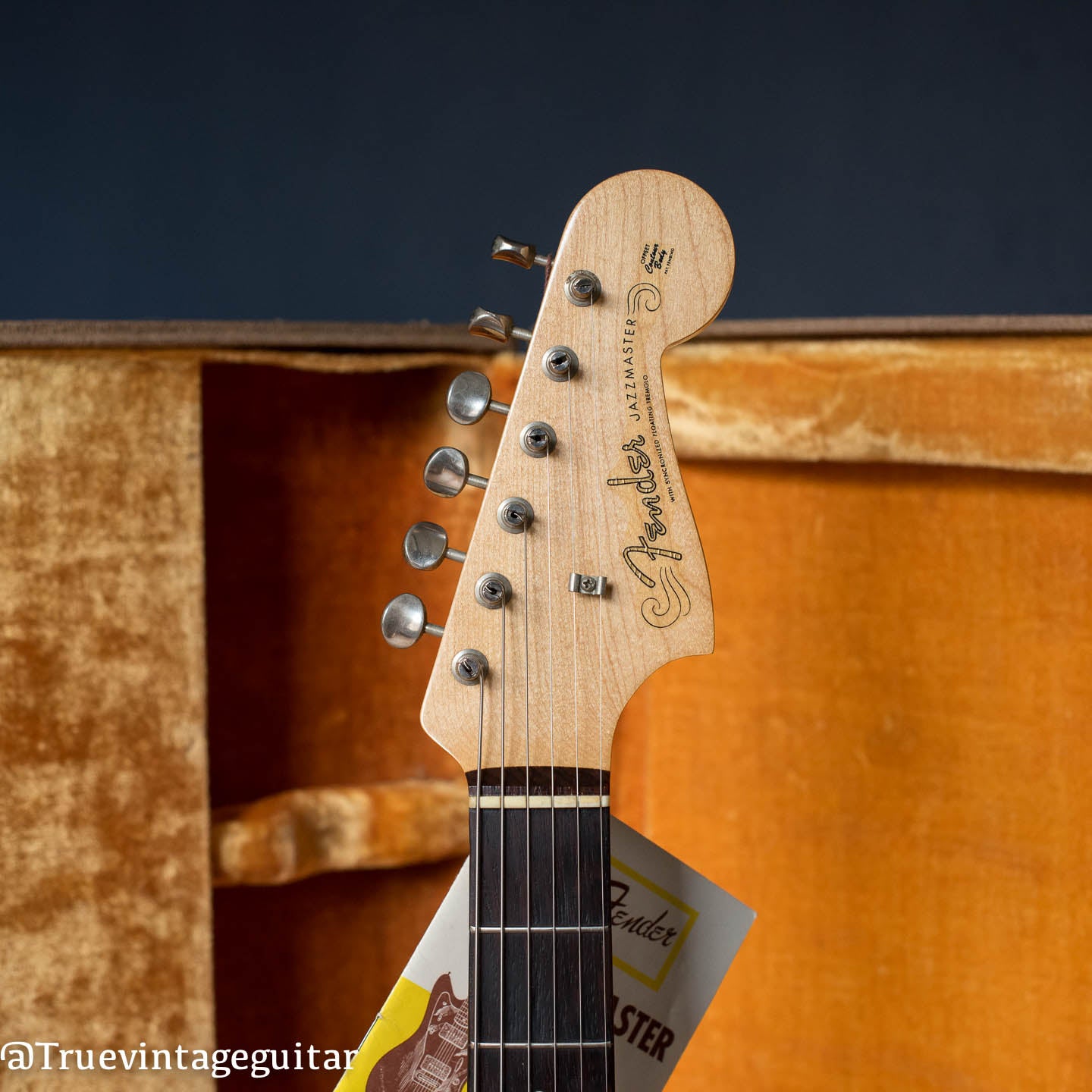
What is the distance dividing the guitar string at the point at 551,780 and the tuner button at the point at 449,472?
4 cm

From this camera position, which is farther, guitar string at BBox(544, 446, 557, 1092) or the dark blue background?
the dark blue background

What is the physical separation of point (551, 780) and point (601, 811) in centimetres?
3

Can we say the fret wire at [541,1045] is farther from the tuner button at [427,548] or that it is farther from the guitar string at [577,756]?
the tuner button at [427,548]

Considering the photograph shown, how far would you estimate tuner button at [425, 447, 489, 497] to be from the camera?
59 centimetres

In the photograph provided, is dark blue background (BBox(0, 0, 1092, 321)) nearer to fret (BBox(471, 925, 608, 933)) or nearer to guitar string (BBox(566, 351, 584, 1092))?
guitar string (BBox(566, 351, 584, 1092))

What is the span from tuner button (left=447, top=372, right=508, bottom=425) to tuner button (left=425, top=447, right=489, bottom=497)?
0.06 ft

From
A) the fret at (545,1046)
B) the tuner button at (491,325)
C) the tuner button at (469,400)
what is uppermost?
the tuner button at (491,325)

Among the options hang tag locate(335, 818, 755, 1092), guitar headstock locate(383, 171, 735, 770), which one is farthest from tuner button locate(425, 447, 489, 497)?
hang tag locate(335, 818, 755, 1092)

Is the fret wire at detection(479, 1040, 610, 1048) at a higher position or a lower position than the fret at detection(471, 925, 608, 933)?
lower

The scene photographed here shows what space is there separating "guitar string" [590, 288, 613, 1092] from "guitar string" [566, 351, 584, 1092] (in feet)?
0.04

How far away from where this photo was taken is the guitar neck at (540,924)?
0.59 meters

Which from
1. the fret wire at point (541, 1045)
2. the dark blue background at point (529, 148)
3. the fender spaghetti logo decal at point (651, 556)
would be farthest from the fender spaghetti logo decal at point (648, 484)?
the dark blue background at point (529, 148)

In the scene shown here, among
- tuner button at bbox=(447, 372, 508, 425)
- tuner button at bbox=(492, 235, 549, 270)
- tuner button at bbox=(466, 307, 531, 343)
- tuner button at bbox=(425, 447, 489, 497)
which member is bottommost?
tuner button at bbox=(425, 447, 489, 497)

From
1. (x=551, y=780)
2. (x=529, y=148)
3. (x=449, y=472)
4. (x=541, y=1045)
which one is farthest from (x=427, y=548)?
(x=529, y=148)
